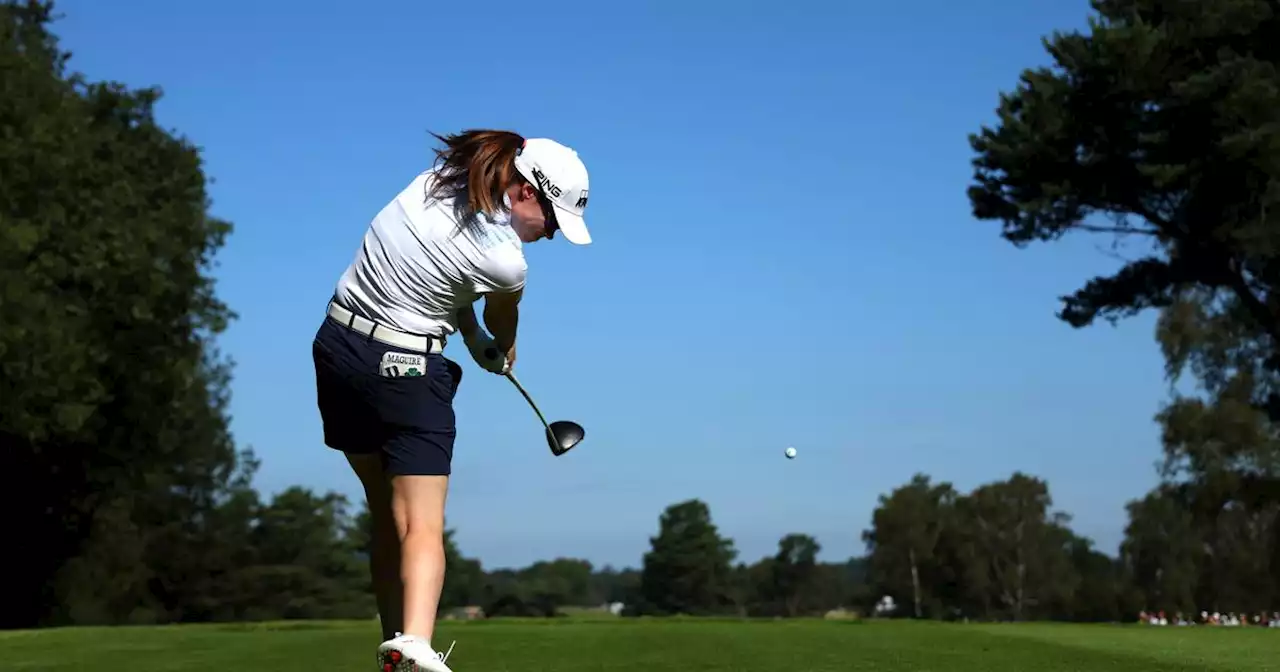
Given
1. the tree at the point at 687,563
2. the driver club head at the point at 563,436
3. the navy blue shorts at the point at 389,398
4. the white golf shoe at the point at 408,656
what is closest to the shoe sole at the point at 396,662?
the white golf shoe at the point at 408,656

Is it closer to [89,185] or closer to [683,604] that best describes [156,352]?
[89,185]

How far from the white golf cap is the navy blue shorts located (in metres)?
0.63

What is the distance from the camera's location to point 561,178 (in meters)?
4.79

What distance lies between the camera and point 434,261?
4715 millimetres

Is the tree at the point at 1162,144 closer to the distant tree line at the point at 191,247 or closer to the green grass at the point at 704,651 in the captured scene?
the distant tree line at the point at 191,247

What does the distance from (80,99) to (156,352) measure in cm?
521

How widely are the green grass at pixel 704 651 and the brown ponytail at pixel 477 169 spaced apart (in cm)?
318

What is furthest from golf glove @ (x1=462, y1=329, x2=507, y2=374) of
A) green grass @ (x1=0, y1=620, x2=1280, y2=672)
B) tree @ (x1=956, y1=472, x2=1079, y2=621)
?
tree @ (x1=956, y1=472, x2=1079, y2=621)

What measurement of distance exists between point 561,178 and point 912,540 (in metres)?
86.1

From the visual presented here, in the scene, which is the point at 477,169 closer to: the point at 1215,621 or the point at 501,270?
the point at 501,270

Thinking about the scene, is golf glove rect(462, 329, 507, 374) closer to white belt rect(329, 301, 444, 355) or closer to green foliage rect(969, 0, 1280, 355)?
white belt rect(329, 301, 444, 355)

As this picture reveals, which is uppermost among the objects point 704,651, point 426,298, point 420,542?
point 426,298

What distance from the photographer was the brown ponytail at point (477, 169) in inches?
186

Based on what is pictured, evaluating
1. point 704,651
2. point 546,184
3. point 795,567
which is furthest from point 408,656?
point 795,567
